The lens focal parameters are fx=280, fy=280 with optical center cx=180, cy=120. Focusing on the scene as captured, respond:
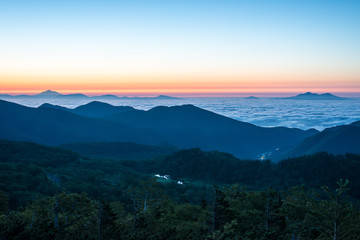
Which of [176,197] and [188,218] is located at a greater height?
[188,218]

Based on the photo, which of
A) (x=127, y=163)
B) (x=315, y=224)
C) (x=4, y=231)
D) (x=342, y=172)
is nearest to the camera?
(x=4, y=231)

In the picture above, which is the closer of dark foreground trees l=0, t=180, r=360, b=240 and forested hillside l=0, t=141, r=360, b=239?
dark foreground trees l=0, t=180, r=360, b=240

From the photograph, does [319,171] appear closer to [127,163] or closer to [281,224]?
[127,163]

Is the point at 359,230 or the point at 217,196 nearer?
the point at 359,230

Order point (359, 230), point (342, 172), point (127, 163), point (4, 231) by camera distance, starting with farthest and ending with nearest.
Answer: point (127, 163) < point (342, 172) < point (359, 230) < point (4, 231)

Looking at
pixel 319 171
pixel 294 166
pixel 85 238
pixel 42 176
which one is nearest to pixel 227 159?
pixel 294 166

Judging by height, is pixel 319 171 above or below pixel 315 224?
below

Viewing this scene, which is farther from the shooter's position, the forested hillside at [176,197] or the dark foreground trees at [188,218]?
the forested hillside at [176,197]

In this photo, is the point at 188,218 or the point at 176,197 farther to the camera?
the point at 176,197
